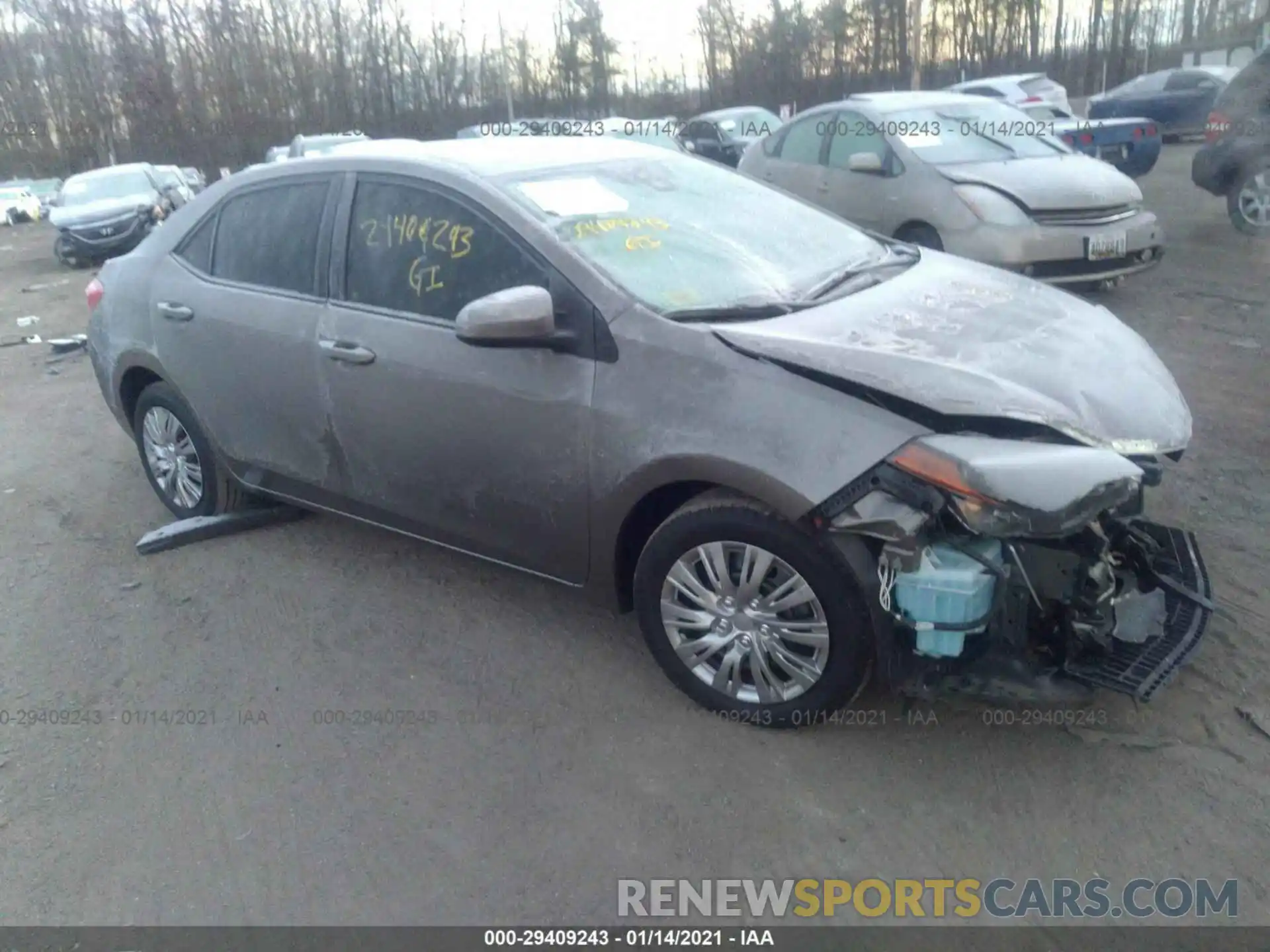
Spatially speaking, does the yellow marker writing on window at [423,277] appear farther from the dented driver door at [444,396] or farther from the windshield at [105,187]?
the windshield at [105,187]

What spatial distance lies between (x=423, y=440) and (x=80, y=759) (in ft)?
5.02

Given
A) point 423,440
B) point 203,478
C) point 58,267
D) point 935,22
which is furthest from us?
point 935,22

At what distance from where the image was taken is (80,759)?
3422mm

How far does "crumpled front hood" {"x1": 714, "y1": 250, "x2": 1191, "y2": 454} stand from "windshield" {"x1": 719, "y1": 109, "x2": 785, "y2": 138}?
17.7 meters

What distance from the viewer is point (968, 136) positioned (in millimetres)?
8633

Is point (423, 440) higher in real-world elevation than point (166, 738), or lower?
higher

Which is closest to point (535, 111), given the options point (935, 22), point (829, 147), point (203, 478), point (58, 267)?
point (935, 22)

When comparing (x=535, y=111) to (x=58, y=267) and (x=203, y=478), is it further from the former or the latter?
(x=203, y=478)

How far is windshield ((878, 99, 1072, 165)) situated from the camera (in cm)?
835

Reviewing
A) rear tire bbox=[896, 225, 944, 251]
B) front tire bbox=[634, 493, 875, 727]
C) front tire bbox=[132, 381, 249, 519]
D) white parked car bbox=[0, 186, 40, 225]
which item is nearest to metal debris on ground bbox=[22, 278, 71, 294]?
front tire bbox=[132, 381, 249, 519]

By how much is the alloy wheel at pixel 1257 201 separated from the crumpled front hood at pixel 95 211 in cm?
1628

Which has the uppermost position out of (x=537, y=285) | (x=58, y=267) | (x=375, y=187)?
(x=375, y=187)

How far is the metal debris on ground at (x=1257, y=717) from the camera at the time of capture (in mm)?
3031

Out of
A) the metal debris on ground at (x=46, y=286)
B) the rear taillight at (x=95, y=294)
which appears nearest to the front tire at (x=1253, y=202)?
the rear taillight at (x=95, y=294)
